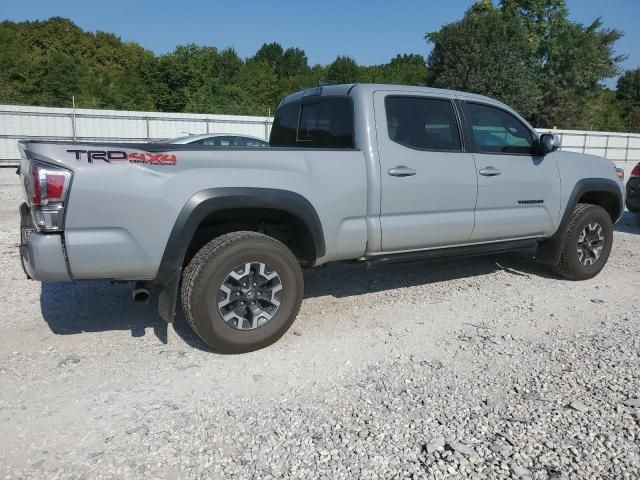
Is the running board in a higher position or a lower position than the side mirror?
lower

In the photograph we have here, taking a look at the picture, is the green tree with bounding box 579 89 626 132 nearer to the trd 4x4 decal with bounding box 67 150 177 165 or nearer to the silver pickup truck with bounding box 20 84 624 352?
the silver pickup truck with bounding box 20 84 624 352

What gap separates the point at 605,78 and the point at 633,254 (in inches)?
1825

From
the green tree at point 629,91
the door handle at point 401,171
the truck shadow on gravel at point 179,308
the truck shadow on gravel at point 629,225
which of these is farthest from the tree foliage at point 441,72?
the door handle at point 401,171

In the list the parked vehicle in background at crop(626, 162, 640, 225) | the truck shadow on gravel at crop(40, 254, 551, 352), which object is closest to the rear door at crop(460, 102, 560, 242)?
the truck shadow on gravel at crop(40, 254, 551, 352)

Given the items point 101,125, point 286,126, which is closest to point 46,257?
point 286,126

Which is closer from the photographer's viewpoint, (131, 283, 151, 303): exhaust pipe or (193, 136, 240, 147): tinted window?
(131, 283, 151, 303): exhaust pipe

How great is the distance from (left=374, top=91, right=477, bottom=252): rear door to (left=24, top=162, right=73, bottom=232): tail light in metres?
2.26

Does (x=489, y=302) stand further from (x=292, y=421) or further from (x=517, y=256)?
(x=292, y=421)

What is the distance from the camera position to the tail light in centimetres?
304

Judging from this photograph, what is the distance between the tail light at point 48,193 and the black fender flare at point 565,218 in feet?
15.2

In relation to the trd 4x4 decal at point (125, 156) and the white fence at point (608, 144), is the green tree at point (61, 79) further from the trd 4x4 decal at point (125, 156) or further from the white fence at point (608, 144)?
the trd 4x4 decal at point (125, 156)

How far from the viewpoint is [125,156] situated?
3.20m

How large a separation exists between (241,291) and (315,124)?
186cm

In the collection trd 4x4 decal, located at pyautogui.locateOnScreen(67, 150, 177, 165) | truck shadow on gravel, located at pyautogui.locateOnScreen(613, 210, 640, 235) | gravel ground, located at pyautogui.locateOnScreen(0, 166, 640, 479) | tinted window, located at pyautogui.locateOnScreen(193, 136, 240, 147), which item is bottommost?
gravel ground, located at pyautogui.locateOnScreen(0, 166, 640, 479)
